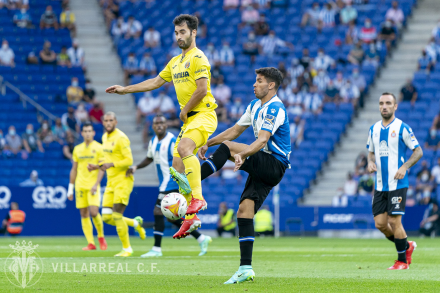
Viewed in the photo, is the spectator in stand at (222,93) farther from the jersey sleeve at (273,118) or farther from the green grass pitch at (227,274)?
the jersey sleeve at (273,118)

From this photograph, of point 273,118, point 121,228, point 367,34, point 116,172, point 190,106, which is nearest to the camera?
point 273,118

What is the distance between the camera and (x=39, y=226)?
829 inches

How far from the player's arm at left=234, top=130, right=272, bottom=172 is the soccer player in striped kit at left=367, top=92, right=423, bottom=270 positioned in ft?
10.4

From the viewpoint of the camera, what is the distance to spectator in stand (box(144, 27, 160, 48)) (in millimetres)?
28562

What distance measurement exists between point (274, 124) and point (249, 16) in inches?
857

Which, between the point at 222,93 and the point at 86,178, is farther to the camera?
the point at 222,93

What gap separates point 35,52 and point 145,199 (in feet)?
31.7

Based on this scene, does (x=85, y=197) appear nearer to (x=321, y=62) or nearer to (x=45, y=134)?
(x=45, y=134)

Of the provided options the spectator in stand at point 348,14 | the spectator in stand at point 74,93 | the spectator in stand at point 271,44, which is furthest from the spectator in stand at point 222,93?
the spectator in stand at point 348,14

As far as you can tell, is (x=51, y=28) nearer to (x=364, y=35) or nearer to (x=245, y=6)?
(x=245, y=6)

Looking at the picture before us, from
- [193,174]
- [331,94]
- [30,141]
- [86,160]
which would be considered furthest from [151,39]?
[193,174]

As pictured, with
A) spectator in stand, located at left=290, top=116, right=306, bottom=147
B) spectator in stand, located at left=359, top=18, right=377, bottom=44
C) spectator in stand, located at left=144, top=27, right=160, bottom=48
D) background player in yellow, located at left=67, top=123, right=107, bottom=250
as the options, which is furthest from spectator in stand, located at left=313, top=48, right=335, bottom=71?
background player in yellow, located at left=67, top=123, right=107, bottom=250

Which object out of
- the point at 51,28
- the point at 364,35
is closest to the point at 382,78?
the point at 364,35

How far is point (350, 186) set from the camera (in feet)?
74.8
